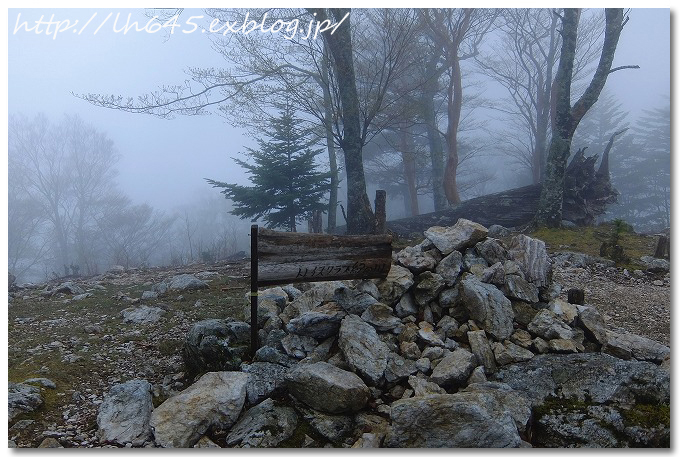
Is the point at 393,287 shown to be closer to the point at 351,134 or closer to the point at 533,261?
the point at 533,261

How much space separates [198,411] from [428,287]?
256cm

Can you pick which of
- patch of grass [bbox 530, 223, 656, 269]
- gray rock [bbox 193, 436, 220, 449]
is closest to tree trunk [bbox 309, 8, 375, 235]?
patch of grass [bbox 530, 223, 656, 269]

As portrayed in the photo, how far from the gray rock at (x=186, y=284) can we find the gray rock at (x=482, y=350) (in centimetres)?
514

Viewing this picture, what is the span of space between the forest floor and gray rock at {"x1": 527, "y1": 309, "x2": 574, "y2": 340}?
55.2 inches

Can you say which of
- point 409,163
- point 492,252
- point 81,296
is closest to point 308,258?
point 492,252

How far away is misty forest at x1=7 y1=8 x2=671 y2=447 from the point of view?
337 cm

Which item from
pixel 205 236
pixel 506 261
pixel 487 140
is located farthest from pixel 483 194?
pixel 205 236

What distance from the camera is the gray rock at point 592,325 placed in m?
4.28

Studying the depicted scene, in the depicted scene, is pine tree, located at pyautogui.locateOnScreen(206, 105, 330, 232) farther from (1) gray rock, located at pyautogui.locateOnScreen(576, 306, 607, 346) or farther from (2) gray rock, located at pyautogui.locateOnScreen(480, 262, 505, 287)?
(1) gray rock, located at pyautogui.locateOnScreen(576, 306, 607, 346)

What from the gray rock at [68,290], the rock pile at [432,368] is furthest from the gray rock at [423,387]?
the gray rock at [68,290]

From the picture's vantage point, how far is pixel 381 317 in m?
4.31

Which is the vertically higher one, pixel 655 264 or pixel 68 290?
pixel 68 290

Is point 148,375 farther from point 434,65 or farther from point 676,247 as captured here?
point 434,65

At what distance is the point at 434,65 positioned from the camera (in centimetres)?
959
